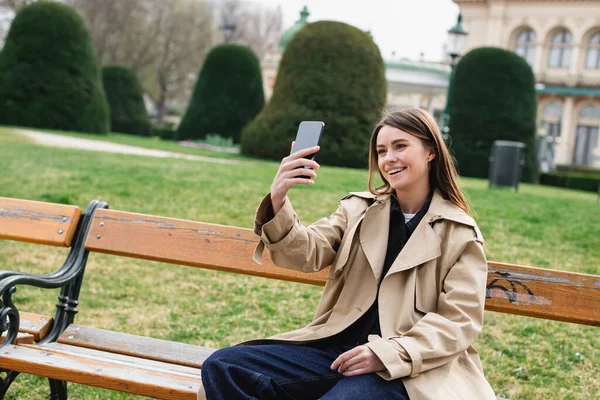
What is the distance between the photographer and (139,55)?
3562 centimetres

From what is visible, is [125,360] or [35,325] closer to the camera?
[125,360]

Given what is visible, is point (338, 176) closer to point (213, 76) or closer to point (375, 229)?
point (375, 229)

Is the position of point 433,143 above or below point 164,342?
above

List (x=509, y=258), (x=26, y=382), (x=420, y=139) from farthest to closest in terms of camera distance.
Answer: (x=509, y=258), (x=26, y=382), (x=420, y=139)

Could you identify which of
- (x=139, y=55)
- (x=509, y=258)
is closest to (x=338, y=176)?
(x=509, y=258)

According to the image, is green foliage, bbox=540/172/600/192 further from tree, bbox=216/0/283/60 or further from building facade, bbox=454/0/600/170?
tree, bbox=216/0/283/60

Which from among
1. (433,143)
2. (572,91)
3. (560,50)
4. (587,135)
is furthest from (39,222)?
(560,50)

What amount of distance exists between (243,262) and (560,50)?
44.2 meters

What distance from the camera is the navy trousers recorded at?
1.98 metres

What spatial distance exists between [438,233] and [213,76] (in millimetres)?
19521

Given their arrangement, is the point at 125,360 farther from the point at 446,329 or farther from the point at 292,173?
the point at 446,329

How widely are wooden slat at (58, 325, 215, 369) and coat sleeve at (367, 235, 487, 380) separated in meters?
0.97

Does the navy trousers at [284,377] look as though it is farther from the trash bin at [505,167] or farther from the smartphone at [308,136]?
the trash bin at [505,167]

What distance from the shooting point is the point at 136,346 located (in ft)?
9.42
